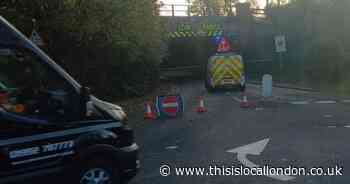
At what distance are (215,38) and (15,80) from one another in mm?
29542

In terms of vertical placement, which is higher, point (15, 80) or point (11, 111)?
point (15, 80)

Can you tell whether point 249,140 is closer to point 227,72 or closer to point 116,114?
point 116,114

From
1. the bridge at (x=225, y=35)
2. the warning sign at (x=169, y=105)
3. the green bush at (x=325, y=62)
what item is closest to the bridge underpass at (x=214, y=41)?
the bridge at (x=225, y=35)

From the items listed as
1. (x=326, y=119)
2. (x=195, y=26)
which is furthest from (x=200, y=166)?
(x=195, y=26)

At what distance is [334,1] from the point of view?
26250 millimetres

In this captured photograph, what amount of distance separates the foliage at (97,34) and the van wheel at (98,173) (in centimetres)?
840

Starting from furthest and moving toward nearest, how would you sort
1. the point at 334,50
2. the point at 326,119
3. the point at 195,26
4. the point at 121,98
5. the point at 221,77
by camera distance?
the point at 195,26 → the point at 334,50 → the point at 221,77 → the point at 121,98 → the point at 326,119

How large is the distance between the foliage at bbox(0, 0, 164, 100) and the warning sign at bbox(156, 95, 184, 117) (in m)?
3.42

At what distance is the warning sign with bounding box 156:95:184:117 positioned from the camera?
13281 mm

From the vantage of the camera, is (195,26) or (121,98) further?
(195,26)

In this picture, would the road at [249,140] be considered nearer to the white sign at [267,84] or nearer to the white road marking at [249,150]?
the white road marking at [249,150]

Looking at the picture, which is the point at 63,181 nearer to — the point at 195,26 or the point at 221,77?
the point at 221,77

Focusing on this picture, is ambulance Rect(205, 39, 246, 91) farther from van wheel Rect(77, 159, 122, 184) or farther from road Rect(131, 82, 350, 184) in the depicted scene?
van wheel Rect(77, 159, 122, 184)

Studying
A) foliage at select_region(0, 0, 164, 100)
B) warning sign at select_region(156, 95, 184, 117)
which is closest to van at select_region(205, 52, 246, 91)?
foliage at select_region(0, 0, 164, 100)
